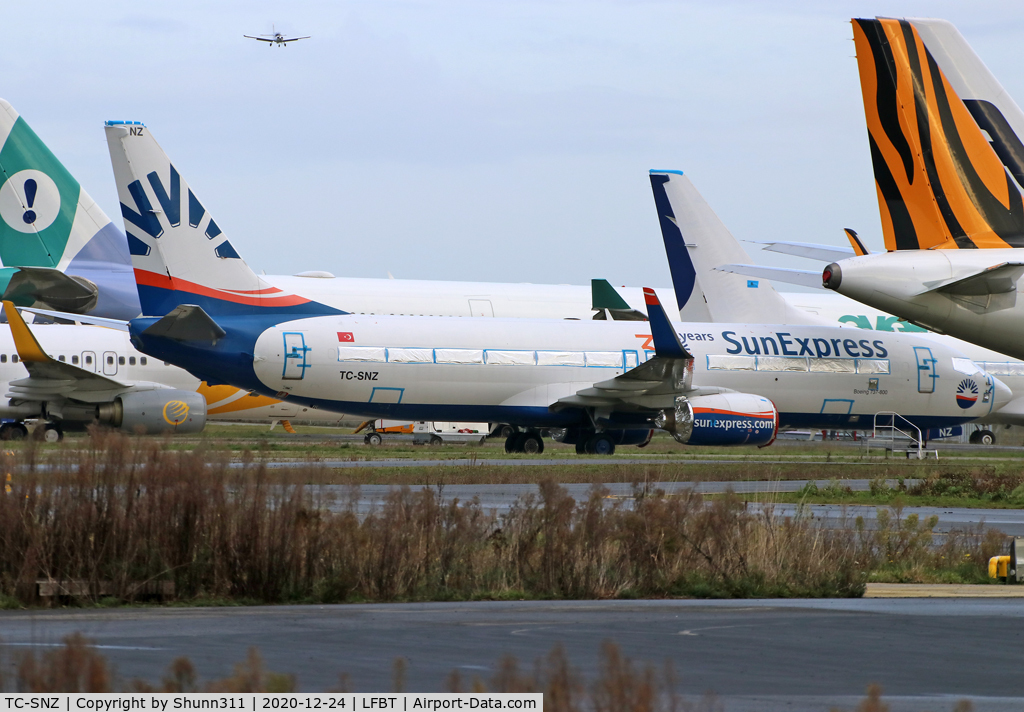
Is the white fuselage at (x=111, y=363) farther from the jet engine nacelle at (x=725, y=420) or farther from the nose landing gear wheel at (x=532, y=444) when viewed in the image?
the jet engine nacelle at (x=725, y=420)

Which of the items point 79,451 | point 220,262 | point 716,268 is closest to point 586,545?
point 79,451

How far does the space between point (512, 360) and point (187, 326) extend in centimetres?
838

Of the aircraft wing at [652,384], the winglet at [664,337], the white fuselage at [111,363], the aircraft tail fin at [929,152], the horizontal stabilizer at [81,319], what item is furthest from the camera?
the white fuselage at [111,363]

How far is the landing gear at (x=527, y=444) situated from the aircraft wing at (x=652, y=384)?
1.96 m

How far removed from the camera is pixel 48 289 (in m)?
39.7

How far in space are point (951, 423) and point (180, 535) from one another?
31.1 m

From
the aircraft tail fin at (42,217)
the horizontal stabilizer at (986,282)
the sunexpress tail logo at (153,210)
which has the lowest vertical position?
the horizontal stabilizer at (986,282)

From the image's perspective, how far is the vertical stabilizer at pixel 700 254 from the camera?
124 feet

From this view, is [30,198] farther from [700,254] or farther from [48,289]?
[700,254]

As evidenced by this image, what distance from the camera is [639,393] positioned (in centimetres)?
3406

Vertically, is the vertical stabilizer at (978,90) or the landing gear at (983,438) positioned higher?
the vertical stabilizer at (978,90)

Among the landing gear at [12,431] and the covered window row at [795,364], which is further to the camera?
the landing gear at [12,431]

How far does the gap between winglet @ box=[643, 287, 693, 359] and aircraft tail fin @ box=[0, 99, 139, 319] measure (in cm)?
2063

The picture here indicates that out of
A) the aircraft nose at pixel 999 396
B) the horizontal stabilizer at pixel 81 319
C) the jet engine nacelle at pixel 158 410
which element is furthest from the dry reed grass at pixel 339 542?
the aircraft nose at pixel 999 396
